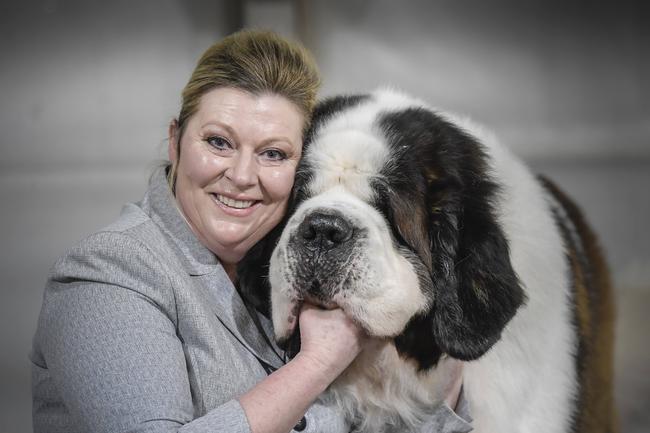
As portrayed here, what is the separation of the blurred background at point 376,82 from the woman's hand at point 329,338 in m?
2.04

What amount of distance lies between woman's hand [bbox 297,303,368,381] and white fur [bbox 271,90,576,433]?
41 mm

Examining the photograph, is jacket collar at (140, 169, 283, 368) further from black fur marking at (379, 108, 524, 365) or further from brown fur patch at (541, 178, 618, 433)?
brown fur patch at (541, 178, 618, 433)

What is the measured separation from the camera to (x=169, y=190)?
60.0 inches

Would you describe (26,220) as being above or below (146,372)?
below

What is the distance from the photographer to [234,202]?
1.51 meters

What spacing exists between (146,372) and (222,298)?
0.33 meters

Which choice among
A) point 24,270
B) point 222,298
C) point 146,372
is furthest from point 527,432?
point 24,270

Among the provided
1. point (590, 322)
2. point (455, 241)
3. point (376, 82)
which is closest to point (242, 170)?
point (455, 241)

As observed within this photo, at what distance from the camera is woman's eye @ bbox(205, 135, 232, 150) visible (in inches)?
58.1

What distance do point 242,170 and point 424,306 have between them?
0.47 m

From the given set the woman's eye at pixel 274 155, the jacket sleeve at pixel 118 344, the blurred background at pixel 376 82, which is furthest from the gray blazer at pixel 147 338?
the blurred background at pixel 376 82

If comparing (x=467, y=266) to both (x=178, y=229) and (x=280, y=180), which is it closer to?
(x=280, y=180)

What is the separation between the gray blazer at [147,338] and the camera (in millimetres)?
1160

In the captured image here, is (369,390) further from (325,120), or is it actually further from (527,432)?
(325,120)
